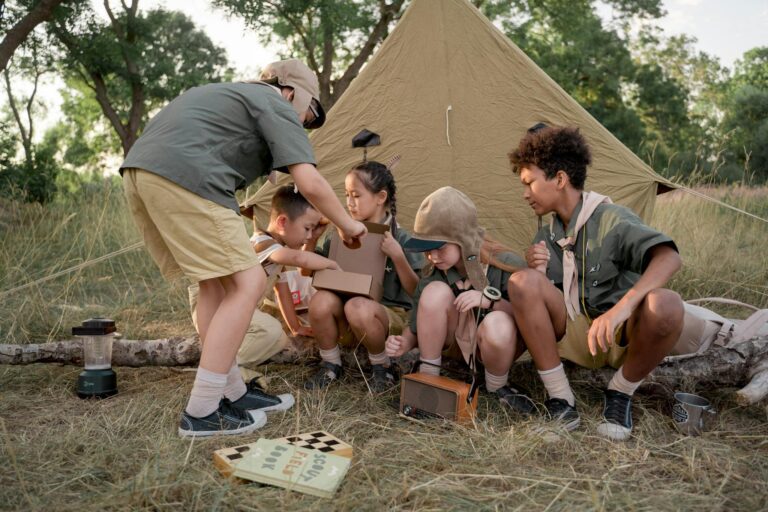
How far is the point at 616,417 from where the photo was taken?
7.22 ft

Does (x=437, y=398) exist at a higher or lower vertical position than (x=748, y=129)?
lower

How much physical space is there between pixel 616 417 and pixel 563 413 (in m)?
0.18

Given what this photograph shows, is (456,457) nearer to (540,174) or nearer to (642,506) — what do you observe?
(642,506)

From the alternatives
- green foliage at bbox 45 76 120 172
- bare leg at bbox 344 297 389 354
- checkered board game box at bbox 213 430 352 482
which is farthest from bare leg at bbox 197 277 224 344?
green foliage at bbox 45 76 120 172

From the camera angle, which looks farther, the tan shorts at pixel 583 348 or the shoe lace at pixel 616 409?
the tan shorts at pixel 583 348

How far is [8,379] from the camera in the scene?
2852 millimetres

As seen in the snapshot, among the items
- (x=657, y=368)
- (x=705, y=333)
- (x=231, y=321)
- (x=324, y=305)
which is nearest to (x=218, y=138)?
(x=231, y=321)

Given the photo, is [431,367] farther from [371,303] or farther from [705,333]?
[705,333]

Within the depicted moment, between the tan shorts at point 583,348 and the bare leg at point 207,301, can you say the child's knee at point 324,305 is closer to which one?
the bare leg at point 207,301

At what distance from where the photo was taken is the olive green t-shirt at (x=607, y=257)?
2.21 meters

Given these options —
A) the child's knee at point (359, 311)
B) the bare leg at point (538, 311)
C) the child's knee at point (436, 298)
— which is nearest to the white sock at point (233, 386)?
the child's knee at point (359, 311)

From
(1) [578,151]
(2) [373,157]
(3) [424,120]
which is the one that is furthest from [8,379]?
(1) [578,151]

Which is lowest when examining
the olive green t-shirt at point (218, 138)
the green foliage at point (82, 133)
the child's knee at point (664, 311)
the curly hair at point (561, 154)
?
the green foliage at point (82, 133)

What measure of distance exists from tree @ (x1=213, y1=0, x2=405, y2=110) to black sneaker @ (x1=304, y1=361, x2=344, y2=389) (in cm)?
651
